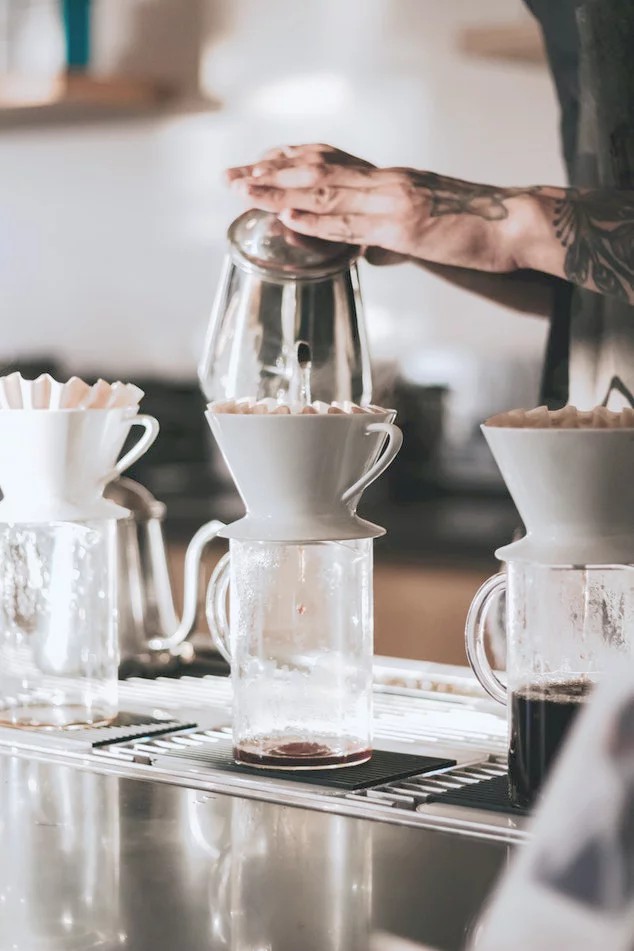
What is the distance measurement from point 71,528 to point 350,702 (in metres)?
0.26

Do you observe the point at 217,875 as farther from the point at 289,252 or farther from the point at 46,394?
the point at 289,252

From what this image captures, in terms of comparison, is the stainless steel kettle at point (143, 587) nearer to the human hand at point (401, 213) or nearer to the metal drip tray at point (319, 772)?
the metal drip tray at point (319, 772)

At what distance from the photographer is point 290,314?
4.93 ft

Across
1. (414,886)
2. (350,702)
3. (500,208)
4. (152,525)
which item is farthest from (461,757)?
(500,208)

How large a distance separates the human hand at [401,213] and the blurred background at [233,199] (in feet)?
0.08

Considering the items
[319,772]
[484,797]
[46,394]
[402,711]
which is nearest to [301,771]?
[319,772]

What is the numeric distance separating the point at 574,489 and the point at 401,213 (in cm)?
65

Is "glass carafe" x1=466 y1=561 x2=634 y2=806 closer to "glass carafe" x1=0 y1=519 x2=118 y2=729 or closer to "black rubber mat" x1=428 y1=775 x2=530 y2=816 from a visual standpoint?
"black rubber mat" x1=428 y1=775 x2=530 y2=816

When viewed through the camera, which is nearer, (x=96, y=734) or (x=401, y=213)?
(x=96, y=734)

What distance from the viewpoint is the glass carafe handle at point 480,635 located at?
0.97 metres

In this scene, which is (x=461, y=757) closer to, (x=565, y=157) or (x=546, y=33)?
(x=565, y=157)

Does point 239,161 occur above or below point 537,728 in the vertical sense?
above

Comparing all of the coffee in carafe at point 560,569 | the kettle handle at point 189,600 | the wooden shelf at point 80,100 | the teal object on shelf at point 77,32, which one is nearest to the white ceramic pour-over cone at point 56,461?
the kettle handle at point 189,600

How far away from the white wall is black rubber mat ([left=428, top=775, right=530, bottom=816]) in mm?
599
